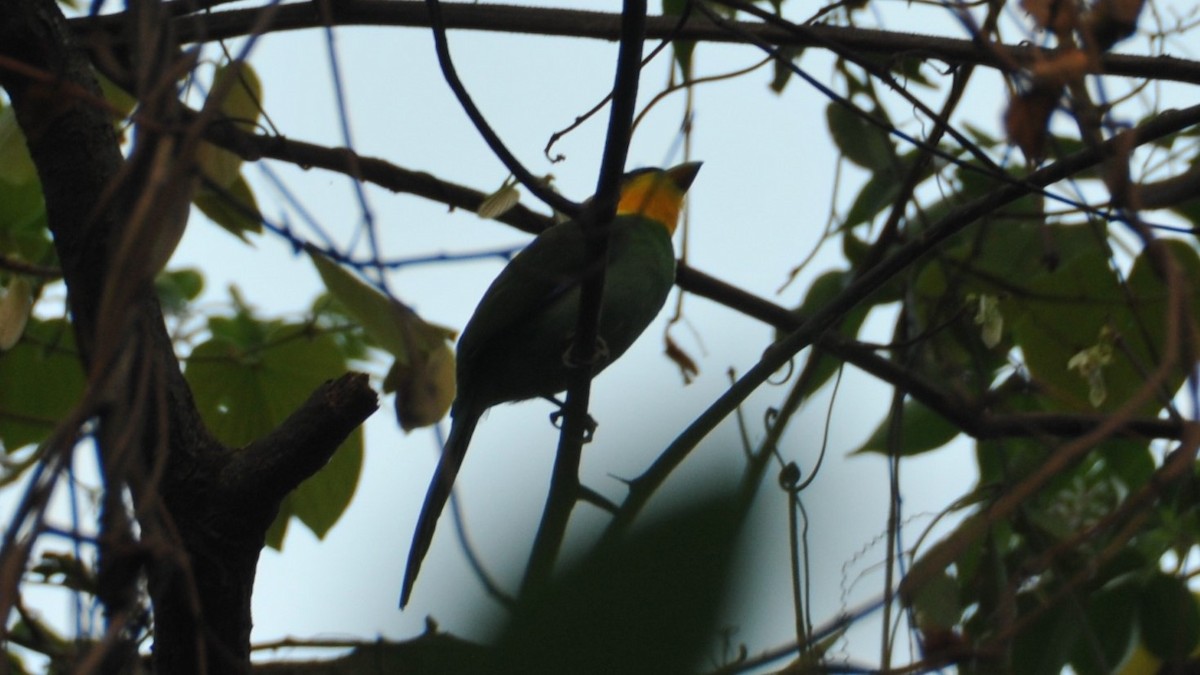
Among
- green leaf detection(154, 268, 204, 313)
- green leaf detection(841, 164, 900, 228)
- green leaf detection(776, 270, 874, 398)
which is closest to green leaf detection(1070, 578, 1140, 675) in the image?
green leaf detection(776, 270, 874, 398)

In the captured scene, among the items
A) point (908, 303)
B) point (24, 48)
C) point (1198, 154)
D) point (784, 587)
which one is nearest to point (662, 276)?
point (908, 303)

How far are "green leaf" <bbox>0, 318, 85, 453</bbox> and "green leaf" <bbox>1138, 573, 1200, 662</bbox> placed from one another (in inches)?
90.8

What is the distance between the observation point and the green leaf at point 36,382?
2.79m

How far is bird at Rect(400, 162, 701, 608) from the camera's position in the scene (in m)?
2.98

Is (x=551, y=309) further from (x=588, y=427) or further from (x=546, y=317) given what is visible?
(x=588, y=427)

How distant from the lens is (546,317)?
3.06 metres

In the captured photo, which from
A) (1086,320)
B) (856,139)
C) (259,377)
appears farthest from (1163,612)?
(259,377)

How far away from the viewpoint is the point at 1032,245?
3.07 m

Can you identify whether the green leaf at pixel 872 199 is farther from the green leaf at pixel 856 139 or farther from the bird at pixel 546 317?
the bird at pixel 546 317

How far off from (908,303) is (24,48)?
6.16ft

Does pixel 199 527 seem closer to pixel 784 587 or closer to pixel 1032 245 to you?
pixel 784 587

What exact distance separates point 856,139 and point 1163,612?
1.35m

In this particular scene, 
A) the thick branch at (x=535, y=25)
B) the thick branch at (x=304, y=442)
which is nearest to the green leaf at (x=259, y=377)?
the thick branch at (x=535, y=25)

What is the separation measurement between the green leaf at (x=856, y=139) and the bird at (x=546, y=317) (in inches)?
20.2
